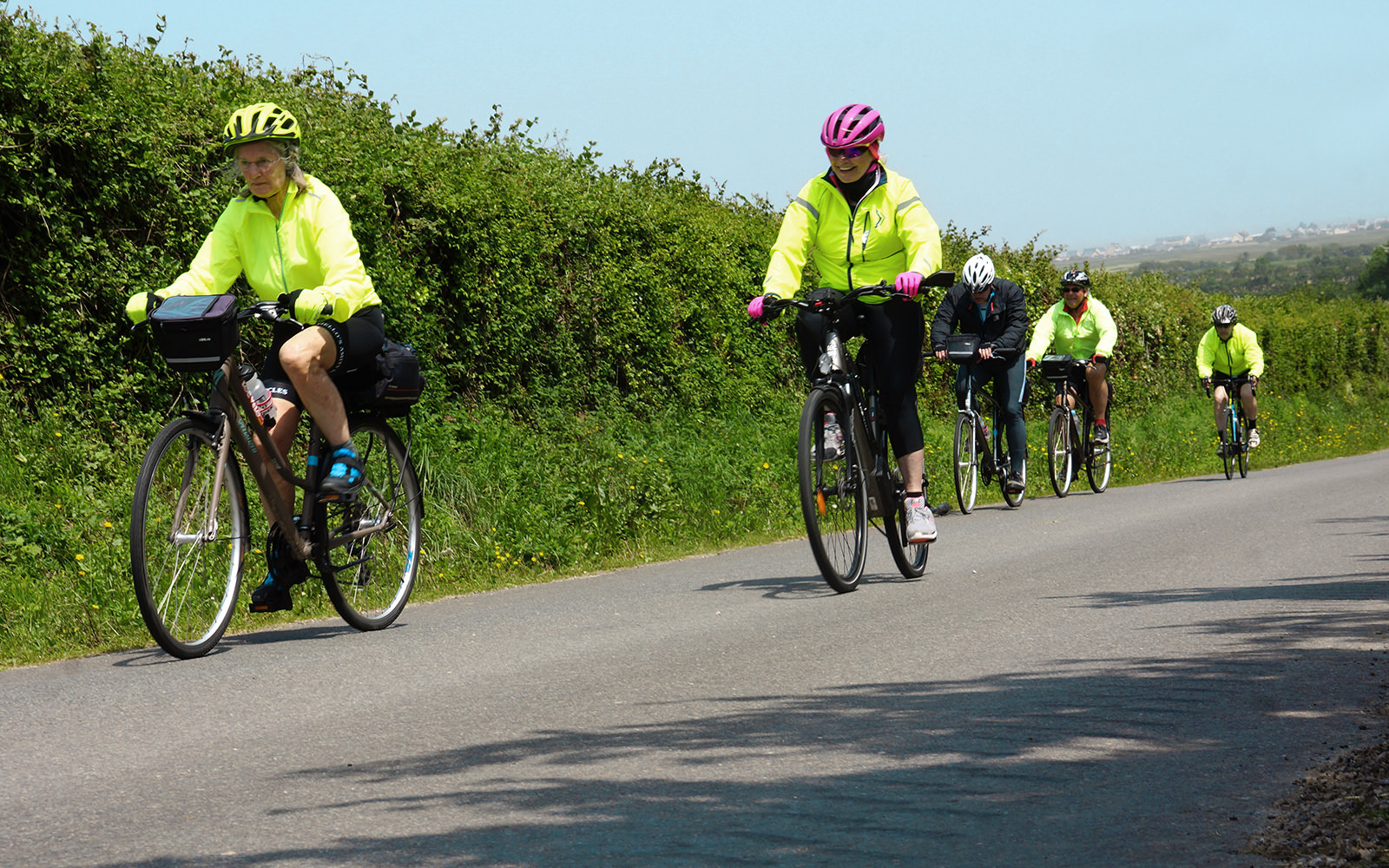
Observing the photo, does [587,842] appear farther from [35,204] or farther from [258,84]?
[258,84]

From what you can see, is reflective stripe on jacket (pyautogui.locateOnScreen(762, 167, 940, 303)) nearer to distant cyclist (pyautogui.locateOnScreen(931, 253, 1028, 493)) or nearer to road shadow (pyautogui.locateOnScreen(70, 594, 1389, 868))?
road shadow (pyautogui.locateOnScreen(70, 594, 1389, 868))

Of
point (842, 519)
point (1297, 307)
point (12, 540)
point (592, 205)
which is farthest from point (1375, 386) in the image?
point (12, 540)

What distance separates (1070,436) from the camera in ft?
52.1

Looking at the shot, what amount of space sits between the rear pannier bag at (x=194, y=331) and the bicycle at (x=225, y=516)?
1 centimetres

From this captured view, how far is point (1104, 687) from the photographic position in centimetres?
500

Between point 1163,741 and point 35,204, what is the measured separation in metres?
6.74

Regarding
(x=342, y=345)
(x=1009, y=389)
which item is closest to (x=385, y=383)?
(x=342, y=345)

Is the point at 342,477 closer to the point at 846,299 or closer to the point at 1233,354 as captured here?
the point at 846,299

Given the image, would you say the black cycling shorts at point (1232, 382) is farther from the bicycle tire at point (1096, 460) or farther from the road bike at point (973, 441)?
the road bike at point (973, 441)

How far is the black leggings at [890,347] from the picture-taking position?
770cm

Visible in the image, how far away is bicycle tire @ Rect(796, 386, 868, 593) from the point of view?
24.0ft

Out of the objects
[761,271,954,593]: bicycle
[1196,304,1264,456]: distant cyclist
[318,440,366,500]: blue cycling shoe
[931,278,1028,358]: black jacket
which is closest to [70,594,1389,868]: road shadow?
[318,440,366,500]: blue cycling shoe

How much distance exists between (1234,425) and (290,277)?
52.3 ft

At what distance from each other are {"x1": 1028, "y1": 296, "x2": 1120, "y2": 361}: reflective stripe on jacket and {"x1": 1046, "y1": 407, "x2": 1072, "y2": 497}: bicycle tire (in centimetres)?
85
